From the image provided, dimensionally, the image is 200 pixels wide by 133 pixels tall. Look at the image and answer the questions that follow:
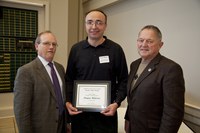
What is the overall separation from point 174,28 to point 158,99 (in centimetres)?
152

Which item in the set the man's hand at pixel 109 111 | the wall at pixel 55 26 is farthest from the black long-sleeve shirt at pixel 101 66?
the wall at pixel 55 26

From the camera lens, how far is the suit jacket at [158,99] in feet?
4.47

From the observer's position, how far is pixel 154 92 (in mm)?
1438

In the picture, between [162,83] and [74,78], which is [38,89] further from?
[162,83]

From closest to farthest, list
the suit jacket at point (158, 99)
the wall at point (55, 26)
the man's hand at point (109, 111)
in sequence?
the suit jacket at point (158, 99)
the man's hand at point (109, 111)
the wall at point (55, 26)

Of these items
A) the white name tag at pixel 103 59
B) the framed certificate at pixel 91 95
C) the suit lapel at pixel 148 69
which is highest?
the white name tag at pixel 103 59

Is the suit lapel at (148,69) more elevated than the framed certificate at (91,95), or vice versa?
the suit lapel at (148,69)

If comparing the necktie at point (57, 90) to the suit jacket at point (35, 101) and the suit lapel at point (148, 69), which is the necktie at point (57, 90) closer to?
the suit jacket at point (35, 101)

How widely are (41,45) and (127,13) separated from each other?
2185 millimetres

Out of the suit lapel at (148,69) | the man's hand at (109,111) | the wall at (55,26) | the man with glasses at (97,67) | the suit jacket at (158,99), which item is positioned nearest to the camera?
the suit jacket at (158,99)

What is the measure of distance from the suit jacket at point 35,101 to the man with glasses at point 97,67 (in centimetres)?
18

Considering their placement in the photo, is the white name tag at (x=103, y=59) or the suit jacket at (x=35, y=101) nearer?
the suit jacket at (x=35, y=101)

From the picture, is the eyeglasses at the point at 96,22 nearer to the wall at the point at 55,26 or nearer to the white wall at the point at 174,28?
the white wall at the point at 174,28

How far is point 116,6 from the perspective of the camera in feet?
12.7
